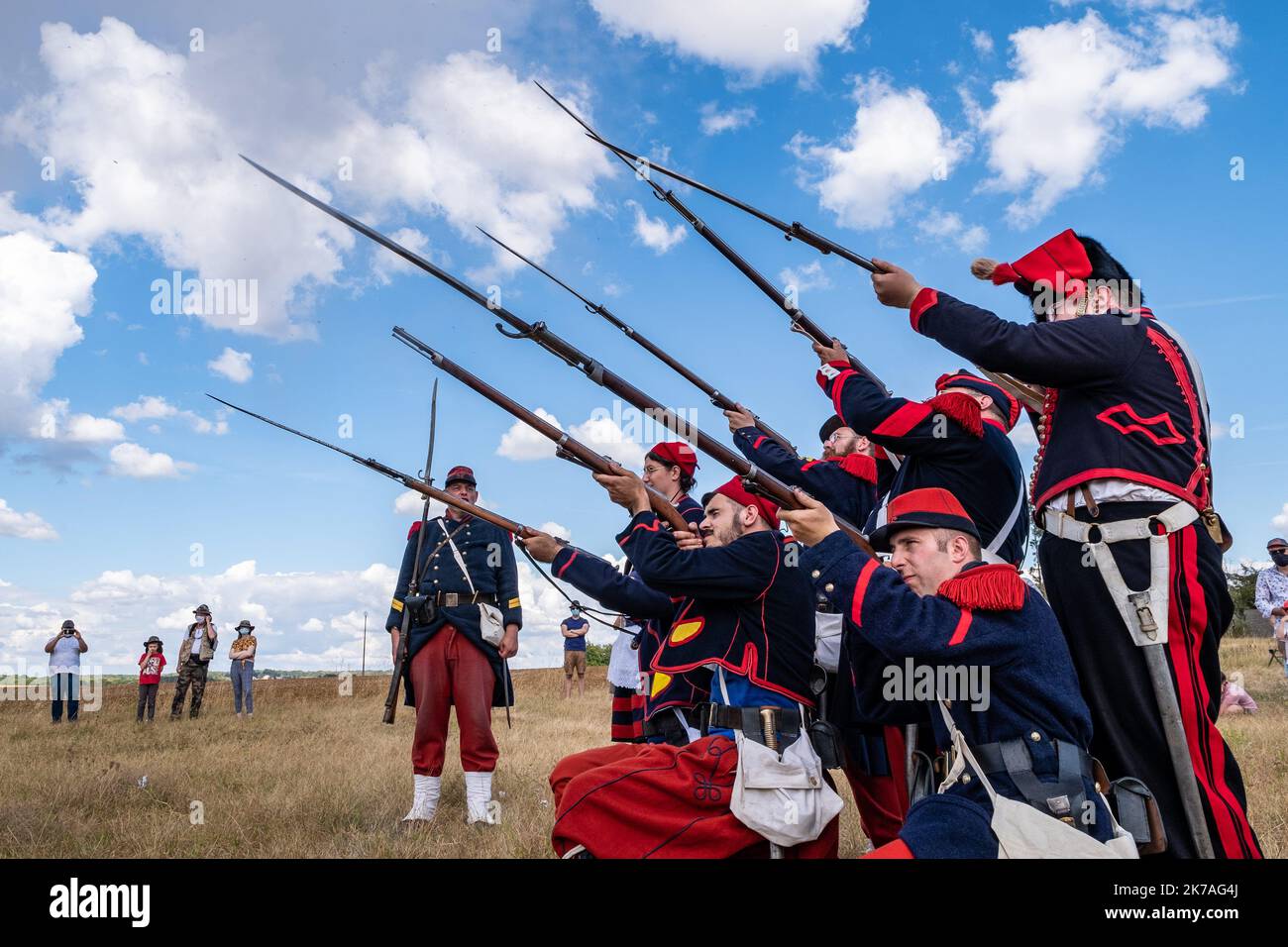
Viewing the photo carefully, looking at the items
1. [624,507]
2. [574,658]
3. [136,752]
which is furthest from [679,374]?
[574,658]

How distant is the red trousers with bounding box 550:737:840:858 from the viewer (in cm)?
355

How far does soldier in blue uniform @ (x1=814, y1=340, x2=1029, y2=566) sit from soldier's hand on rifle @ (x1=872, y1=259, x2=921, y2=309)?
1.29ft

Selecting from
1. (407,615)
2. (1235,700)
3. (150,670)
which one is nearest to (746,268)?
(407,615)

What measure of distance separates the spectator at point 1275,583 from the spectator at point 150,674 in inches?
732

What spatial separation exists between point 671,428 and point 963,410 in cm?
210

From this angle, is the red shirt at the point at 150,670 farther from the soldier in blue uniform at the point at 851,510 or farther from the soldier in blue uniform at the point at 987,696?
the soldier in blue uniform at the point at 987,696

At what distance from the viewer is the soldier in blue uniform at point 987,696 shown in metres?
2.71

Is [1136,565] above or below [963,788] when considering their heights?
above

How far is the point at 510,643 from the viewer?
8.25m

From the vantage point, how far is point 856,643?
395 centimetres

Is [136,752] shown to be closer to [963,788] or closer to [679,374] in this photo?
[679,374]

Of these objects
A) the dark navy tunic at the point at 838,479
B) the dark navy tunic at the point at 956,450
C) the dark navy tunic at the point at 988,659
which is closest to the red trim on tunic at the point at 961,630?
the dark navy tunic at the point at 988,659

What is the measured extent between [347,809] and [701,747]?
4.98 meters
